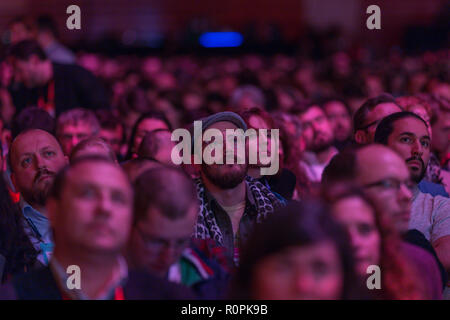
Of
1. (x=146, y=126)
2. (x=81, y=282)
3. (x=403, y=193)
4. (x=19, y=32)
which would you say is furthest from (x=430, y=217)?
(x=19, y=32)

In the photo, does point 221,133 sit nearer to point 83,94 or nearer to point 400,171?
point 400,171

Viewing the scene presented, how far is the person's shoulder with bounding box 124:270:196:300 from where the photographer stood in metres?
3.05

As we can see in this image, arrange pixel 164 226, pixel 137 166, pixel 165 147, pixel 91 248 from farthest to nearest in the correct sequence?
pixel 165 147 < pixel 137 166 < pixel 164 226 < pixel 91 248

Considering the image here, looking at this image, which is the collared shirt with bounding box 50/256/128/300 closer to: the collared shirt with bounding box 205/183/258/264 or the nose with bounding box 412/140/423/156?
the collared shirt with bounding box 205/183/258/264

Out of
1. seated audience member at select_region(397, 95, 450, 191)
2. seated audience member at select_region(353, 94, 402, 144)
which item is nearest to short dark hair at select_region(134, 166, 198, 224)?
seated audience member at select_region(397, 95, 450, 191)

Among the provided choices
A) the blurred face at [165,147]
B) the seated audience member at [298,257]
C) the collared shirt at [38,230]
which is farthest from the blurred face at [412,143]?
the seated audience member at [298,257]

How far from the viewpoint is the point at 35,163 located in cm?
475

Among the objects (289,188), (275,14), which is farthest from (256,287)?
(275,14)

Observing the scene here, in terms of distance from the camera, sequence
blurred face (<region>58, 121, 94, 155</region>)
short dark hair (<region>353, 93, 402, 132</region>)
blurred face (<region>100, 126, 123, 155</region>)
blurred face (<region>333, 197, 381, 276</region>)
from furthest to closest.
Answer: blurred face (<region>100, 126, 123, 155</region>)
blurred face (<region>58, 121, 94, 155</region>)
short dark hair (<region>353, 93, 402, 132</region>)
blurred face (<region>333, 197, 381, 276</region>)

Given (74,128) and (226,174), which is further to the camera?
(74,128)

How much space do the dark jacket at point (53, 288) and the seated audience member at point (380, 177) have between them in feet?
2.86

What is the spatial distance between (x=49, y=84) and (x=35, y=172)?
2991mm

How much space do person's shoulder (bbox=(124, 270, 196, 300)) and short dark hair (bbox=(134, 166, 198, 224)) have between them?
0.30 meters

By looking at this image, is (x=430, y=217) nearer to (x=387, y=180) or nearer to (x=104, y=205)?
(x=387, y=180)
